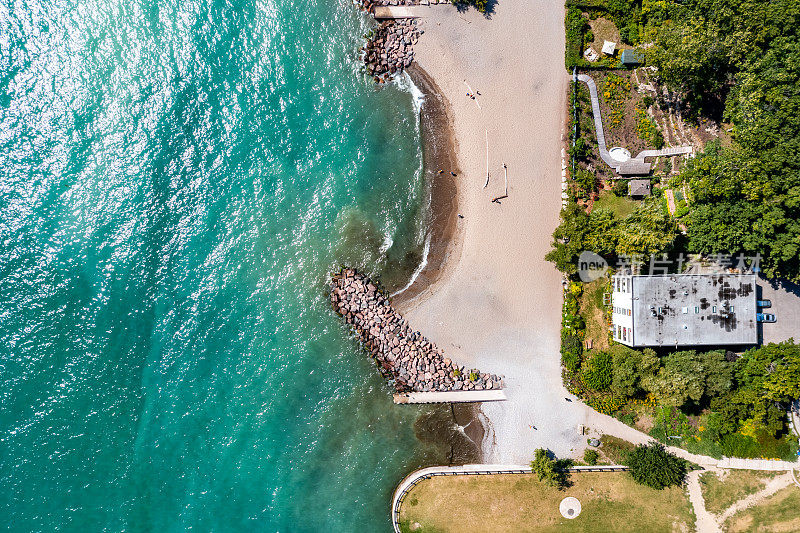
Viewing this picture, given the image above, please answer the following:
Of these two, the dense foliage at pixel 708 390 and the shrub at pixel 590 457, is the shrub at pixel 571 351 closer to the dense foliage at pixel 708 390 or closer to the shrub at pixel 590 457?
the dense foliage at pixel 708 390

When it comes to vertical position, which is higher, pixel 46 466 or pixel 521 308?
pixel 521 308

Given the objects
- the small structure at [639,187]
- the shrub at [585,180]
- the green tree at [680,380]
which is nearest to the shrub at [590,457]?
the green tree at [680,380]

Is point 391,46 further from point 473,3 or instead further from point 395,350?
point 395,350

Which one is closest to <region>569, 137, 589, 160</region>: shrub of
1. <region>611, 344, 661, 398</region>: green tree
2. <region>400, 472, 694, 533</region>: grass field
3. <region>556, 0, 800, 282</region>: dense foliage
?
<region>556, 0, 800, 282</region>: dense foliage

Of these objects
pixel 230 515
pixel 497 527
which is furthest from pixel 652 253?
pixel 230 515

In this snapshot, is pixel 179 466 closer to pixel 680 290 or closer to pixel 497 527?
pixel 497 527
